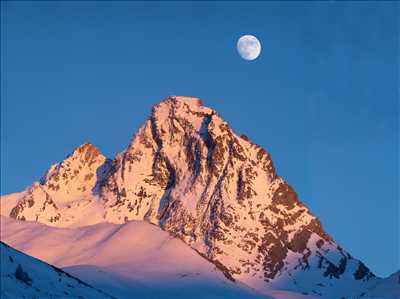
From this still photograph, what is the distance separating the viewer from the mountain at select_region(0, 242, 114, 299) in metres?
92.1

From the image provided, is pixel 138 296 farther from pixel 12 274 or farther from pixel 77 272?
pixel 12 274

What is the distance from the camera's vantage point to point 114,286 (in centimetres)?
14688

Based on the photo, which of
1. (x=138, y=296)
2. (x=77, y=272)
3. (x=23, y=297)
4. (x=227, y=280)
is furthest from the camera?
(x=227, y=280)

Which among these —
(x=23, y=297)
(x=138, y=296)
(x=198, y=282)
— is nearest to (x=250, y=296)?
(x=198, y=282)

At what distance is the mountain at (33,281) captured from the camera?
302ft

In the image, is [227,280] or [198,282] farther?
[227,280]

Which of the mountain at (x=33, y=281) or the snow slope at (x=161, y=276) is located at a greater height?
the snow slope at (x=161, y=276)

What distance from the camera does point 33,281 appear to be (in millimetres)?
99625

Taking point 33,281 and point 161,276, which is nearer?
point 33,281

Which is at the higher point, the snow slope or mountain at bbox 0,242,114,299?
the snow slope

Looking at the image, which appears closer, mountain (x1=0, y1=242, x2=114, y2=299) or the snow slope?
mountain (x1=0, y1=242, x2=114, y2=299)

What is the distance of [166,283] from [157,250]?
30045 millimetres

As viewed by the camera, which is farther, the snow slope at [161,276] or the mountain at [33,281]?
the snow slope at [161,276]

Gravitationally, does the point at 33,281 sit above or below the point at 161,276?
below
